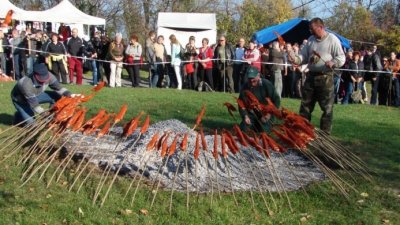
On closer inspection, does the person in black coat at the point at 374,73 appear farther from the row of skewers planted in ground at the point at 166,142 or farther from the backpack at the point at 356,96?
the row of skewers planted in ground at the point at 166,142

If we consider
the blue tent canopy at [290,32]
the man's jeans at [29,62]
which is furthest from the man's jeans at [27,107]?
the blue tent canopy at [290,32]

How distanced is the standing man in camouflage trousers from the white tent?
16.7 metres

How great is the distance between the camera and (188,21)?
Result: 25.1 metres

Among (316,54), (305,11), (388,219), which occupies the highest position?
(305,11)

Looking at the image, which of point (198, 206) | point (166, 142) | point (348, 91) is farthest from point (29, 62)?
point (198, 206)

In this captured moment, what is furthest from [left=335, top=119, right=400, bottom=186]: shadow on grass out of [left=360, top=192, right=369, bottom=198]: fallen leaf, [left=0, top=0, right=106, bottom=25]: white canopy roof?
[left=0, top=0, right=106, bottom=25]: white canopy roof

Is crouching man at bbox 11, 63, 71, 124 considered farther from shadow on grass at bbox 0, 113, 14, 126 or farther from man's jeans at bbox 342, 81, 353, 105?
man's jeans at bbox 342, 81, 353, 105

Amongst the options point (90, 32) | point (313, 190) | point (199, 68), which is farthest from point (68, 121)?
point (90, 32)

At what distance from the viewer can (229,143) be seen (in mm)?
6125

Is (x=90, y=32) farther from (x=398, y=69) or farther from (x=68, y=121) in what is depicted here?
(x=68, y=121)

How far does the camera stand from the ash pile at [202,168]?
6.27 meters

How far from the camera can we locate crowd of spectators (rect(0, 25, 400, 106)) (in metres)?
15.6

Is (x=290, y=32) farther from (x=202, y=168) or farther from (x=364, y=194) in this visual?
(x=364, y=194)

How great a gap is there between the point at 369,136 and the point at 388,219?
426 centimetres
